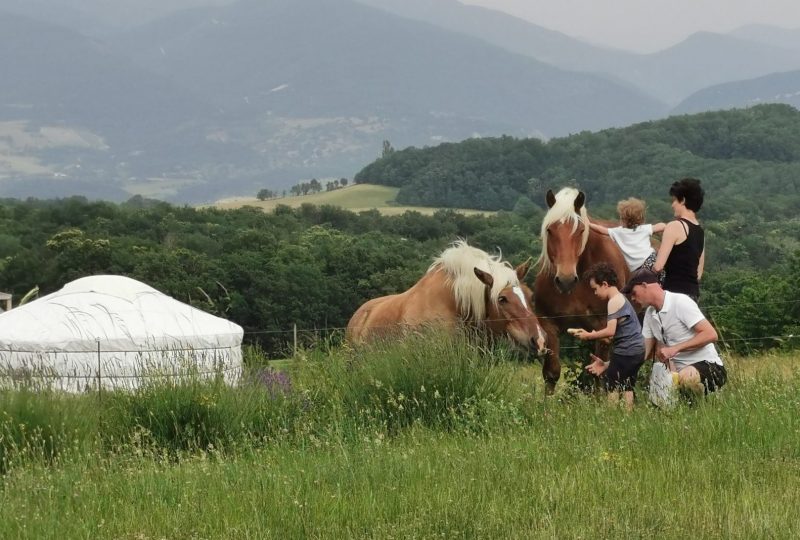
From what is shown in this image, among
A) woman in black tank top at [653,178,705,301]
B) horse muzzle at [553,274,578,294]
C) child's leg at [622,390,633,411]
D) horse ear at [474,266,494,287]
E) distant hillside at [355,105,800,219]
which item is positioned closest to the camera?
child's leg at [622,390,633,411]

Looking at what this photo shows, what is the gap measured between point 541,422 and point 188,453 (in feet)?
8.09

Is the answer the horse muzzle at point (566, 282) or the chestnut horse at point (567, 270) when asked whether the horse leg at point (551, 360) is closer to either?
the chestnut horse at point (567, 270)

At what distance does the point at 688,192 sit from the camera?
26.6 ft

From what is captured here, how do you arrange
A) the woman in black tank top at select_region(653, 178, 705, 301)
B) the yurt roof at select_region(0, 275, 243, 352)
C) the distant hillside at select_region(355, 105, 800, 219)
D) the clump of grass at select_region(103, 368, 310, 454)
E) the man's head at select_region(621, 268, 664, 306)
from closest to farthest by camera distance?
the man's head at select_region(621, 268, 664, 306), the clump of grass at select_region(103, 368, 310, 454), the woman in black tank top at select_region(653, 178, 705, 301), the yurt roof at select_region(0, 275, 243, 352), the distant hillside at select_region(355, 105, 800, 219)

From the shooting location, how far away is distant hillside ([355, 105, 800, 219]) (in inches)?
4943

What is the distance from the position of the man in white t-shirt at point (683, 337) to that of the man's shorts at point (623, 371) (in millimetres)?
179

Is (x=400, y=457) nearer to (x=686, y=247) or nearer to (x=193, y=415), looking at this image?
(x=193, y=415)

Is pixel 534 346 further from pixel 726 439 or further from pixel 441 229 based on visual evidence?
pixel 441 229

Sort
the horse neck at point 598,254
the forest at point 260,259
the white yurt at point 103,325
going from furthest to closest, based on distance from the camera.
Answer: the forest at point 260,259, the white yurt at point 103,325, the horse neck at point 598,254

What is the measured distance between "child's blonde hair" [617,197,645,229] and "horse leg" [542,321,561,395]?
1.28m

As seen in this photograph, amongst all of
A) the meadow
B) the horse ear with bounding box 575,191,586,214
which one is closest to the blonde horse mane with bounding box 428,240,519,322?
the horse ear with bounding box 575,191,586,214

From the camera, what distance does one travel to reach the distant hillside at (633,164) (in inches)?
4943

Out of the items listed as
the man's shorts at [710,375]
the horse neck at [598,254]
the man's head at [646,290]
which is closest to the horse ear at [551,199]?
the horse neck at [598,254]

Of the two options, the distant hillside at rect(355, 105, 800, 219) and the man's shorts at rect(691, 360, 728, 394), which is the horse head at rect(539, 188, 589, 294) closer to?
the man's shorts at rect(691, 360, 728, 394)
